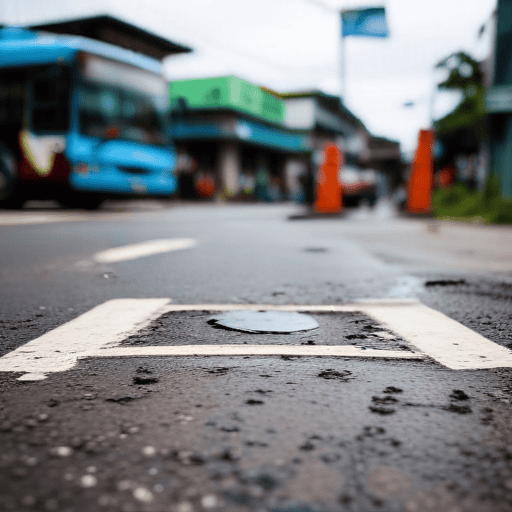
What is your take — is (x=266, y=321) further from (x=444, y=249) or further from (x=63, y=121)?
(x=63, y=121)

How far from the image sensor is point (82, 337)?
2373mm

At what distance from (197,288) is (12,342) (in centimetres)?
153

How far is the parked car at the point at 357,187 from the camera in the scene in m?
22.7

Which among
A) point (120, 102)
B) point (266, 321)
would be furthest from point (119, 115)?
point (266, 321)

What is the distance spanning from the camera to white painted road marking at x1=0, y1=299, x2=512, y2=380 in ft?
6.71

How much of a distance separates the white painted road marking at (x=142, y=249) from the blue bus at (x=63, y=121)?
585 cm

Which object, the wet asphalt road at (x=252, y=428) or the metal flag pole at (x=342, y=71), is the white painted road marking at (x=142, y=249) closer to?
the wet asphalt road at (x=252, y=428)

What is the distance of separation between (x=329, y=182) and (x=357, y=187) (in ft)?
27.1

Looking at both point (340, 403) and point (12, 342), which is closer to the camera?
point (340, 403)

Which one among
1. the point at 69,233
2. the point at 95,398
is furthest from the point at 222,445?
the point at 69,233

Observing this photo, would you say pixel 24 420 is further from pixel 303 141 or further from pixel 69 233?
pixel 303 141

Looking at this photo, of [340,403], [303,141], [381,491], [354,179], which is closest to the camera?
[381,491]

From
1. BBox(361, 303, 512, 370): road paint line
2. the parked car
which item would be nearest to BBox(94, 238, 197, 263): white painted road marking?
BBox(361, 303, 512, 370): road paint line

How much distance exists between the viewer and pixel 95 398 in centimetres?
166
